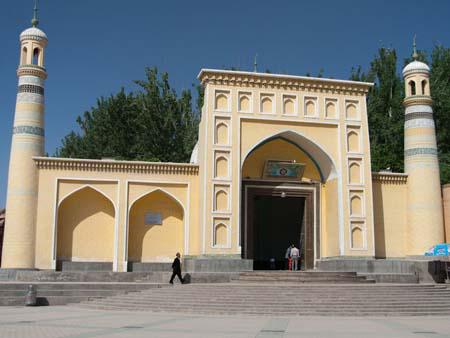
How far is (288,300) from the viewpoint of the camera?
12719mm

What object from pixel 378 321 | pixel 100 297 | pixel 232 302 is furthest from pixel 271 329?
pixel 100 297

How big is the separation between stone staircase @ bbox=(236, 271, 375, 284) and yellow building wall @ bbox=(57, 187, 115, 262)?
4.47m

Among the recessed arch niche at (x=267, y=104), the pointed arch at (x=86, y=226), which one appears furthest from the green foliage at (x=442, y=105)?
the pointed arch at (x=86, y=226)

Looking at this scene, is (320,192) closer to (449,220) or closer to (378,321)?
(449,220)

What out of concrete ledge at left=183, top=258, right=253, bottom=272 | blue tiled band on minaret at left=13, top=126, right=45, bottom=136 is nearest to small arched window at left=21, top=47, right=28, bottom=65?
blue tiled band on minaret at left=13, top=126, right=45, bottom=136

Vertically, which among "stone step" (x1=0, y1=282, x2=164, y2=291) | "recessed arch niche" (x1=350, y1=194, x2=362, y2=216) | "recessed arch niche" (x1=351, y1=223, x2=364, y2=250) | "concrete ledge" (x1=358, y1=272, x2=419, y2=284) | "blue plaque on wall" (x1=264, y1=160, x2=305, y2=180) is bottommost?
"stone step" (x1=0, y1=282, x2=164, y2=291)

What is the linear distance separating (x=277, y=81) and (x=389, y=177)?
494cm

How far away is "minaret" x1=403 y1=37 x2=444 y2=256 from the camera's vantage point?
60.7 ft

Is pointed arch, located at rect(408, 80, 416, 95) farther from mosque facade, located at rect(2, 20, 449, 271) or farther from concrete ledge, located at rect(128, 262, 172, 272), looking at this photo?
concrete ledge, located at rect(128, 262, 172, 272)

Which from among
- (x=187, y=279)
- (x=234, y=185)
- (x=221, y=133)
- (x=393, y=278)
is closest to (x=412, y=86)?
(x=393, y=278)

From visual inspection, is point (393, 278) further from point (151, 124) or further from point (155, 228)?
point (151, 124)

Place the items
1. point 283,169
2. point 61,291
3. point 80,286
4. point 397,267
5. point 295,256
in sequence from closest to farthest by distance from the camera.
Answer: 1. point 61,291
2. point 80,286
3. point 397,267
4. point 295,256
5. point 283,169

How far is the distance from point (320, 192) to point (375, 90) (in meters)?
11.8

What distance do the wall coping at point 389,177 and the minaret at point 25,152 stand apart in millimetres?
10632
